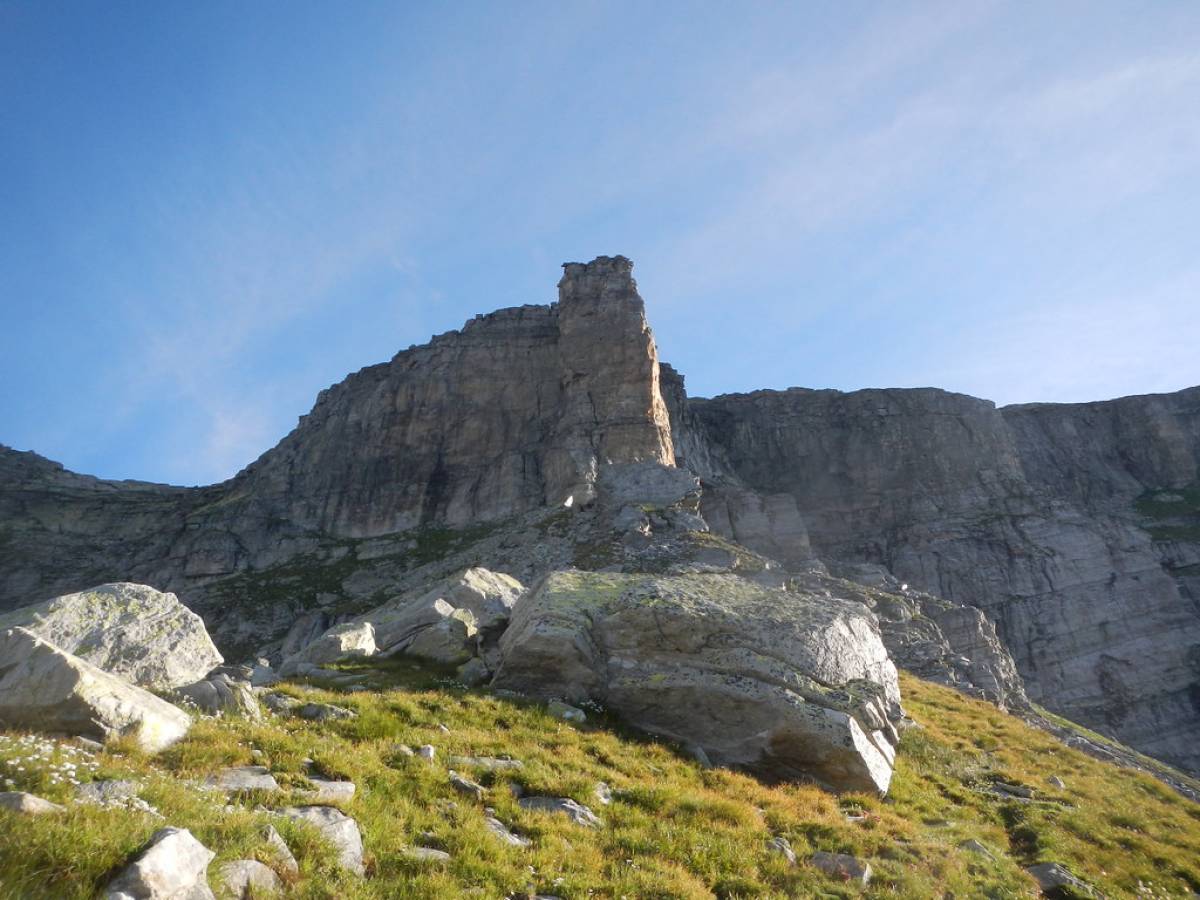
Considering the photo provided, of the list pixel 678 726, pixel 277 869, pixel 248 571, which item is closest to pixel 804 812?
pixel 678 726

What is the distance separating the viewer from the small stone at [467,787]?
11.0m

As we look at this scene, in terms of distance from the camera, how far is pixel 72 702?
9.84 meters

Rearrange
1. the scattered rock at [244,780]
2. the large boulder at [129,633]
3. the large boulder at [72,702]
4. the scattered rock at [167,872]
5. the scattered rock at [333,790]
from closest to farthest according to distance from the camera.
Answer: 1. the scattered rock at [167,872]
2. the scattered rock at [244,780]
3. the scattered rock at [333,790]
4. the large boulder at [72,702]
5. the large boulder at [129,633]

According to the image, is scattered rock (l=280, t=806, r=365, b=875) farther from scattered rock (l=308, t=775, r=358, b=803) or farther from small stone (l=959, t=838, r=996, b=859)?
small stone (l=959, t=838, r=996, b=859)

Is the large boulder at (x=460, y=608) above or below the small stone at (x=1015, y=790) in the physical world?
above

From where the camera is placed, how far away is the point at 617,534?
59500 mm

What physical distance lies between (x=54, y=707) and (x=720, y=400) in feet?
465

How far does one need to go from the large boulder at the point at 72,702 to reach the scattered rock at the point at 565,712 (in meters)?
7.89

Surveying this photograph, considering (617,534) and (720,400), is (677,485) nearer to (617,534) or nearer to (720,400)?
(617,534)

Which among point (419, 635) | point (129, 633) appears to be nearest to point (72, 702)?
point (129, 633)

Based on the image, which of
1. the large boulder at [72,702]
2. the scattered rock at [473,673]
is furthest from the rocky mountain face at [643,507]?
the large boulder at [72,702]

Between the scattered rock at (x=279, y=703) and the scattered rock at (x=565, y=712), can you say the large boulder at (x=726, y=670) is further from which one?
the scattered rock at (x=279, y=703)

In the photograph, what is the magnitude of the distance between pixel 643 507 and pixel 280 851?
2318 inches

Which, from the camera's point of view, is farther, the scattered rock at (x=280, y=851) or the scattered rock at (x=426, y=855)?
the scattered rock at (x=426, y=855)
